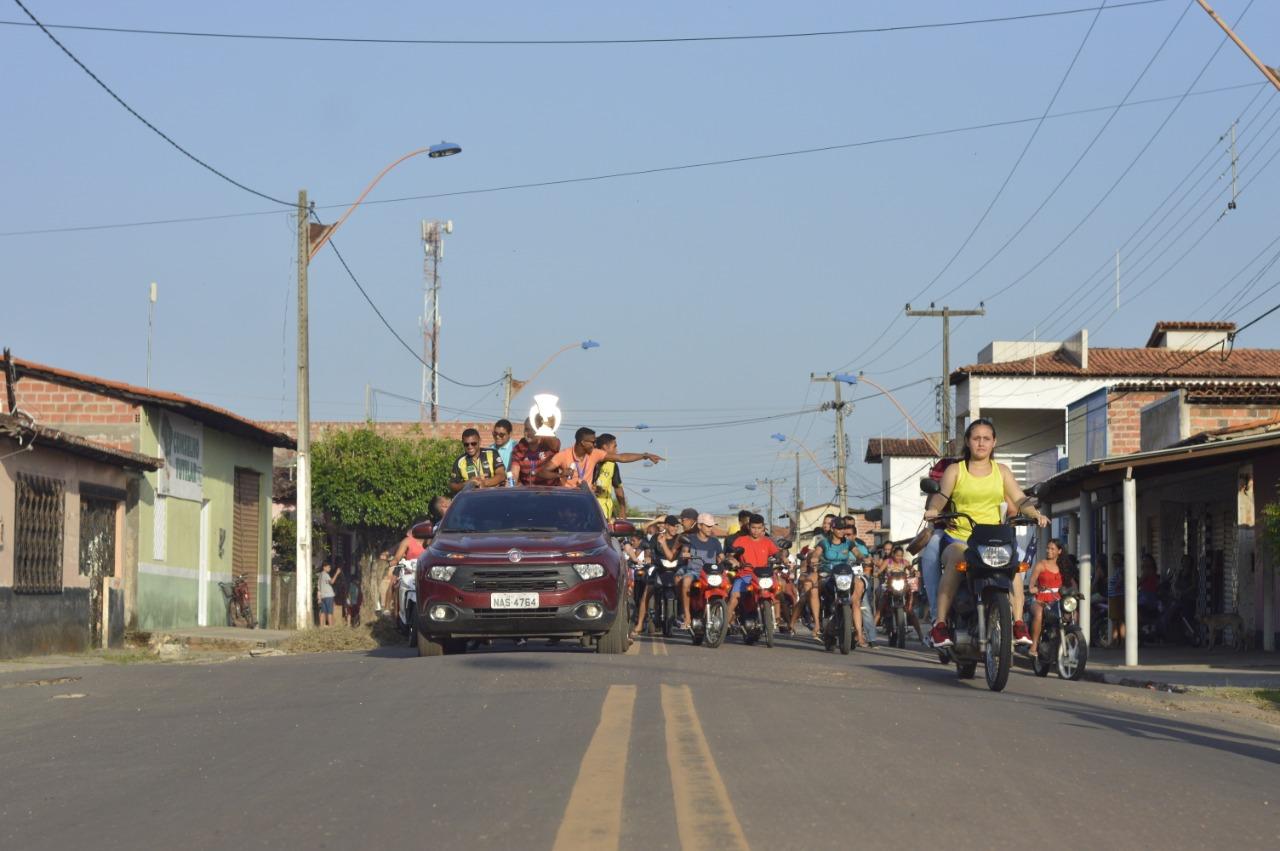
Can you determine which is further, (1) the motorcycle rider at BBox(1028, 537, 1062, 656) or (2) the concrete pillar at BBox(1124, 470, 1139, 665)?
(2) the concrete pillar at BBox(1124, 470, 1139, 665)

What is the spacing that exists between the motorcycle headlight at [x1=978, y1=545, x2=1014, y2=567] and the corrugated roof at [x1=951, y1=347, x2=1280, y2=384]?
4001 centimetres

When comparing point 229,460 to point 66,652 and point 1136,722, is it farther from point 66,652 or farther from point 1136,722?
point 1136,722

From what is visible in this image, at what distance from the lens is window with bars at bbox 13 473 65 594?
20.8 meters

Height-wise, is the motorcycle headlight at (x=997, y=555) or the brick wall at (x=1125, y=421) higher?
the brick wall at (x=1125, y=421)

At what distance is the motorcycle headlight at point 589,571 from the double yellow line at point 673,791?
17.8 ft

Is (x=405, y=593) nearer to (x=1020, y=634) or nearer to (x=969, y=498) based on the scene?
(x=1020, y=634)

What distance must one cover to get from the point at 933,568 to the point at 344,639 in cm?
985

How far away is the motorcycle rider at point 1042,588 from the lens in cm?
1664

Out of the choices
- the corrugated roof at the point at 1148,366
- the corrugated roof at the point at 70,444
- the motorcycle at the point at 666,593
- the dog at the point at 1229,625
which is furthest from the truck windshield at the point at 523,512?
the corrugated roof at the point at 1148,366

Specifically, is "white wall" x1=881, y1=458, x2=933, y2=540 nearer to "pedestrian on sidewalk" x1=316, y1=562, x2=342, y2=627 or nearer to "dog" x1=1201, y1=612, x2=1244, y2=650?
"pedestrian on sidewalk" x1=316, y1=562, x2=342, y2=627

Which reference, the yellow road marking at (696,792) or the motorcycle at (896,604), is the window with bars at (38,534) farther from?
the yellow road marking at (696,792)

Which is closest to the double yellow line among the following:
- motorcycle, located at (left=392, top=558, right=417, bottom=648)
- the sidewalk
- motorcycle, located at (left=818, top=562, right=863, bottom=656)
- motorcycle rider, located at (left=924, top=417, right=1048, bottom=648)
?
motorcycle rider, located at (left=924, top=417, right=1048, bottom=648)

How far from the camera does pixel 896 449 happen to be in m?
79.2

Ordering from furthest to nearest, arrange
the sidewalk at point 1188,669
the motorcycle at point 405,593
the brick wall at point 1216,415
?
the brick wall at point 1216,415, the motorcycle at point 405,593, the sidewalk at point 1188,669
